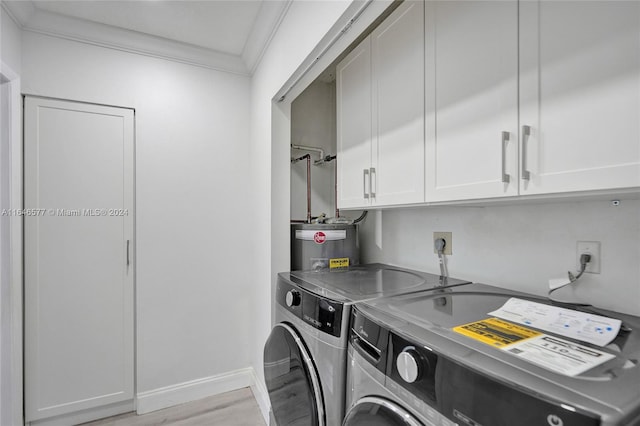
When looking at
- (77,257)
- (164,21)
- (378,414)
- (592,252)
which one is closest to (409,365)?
(378,414)

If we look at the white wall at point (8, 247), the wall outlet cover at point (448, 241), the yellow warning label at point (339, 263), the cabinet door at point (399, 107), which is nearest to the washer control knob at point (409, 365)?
the cabinet door at point (399, 107)

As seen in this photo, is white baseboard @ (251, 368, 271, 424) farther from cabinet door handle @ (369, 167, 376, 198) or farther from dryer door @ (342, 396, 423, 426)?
cabinet door handle @ (369, 167, 376, 198)

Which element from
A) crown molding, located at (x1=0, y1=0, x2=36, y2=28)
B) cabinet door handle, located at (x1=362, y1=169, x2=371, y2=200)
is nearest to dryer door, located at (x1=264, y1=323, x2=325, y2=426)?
cabinet door handle, located at (x1=362, y1=169, x2=371, y2=200)

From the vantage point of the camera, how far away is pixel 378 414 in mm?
829

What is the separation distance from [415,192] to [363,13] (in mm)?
716

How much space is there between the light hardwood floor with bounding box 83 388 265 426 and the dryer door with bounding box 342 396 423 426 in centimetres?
137

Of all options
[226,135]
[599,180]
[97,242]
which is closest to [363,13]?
[599,180]

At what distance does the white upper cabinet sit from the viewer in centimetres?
127

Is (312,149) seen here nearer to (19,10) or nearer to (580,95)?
(580,95)

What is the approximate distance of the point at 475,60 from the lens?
1022 mm

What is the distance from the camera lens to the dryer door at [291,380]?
1.18 m

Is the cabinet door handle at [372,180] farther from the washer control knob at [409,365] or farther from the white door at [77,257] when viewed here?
the white door at [77,257]

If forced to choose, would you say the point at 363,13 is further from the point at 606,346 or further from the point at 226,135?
the point at 226,135

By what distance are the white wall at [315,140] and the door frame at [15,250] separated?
1679 millimetres
